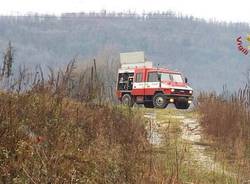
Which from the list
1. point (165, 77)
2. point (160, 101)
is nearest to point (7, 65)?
point (160, 101)

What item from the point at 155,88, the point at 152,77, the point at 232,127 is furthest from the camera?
the point at 152,77

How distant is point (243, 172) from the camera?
684 cm

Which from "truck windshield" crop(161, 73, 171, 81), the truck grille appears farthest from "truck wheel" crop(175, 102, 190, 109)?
"truck windshield" crop(161, 73, 171, 81)

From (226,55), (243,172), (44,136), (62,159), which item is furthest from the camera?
(226,55)

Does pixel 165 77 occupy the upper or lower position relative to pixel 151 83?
upper

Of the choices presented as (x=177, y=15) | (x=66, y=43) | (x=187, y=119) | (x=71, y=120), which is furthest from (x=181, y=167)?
(x=177, y=15)

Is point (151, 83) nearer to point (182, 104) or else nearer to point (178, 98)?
point (178, 98)

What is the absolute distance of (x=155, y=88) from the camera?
71.3ft

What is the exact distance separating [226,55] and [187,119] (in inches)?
4971

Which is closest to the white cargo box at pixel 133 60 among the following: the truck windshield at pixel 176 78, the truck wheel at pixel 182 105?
the truck windshield at pixel 176 78

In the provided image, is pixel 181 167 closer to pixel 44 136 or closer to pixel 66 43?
pixel 44 136

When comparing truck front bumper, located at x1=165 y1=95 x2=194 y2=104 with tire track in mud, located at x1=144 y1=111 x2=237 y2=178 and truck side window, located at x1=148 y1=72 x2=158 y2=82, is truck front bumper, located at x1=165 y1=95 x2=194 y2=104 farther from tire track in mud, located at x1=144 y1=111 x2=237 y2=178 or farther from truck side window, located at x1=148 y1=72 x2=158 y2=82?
tire track in mud, located at x1=144 y1=111 x2=237 y2=178

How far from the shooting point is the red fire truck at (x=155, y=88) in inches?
841

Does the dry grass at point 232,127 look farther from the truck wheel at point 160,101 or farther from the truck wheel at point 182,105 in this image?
the truck wheel at point 182,105
